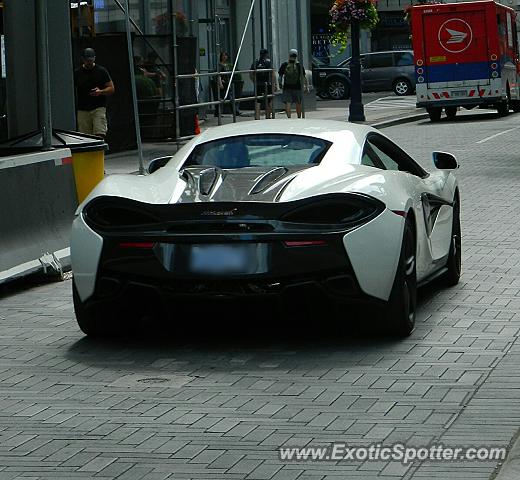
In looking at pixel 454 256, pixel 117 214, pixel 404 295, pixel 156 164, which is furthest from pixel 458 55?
pixel 117 214

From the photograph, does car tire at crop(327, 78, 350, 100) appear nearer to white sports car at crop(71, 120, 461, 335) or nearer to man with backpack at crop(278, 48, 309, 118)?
man with backpack at crop(278, 48, 309, 118)

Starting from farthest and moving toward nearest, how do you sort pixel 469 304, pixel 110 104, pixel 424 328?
pixel 110 104 → pixel 469 304 → pixel 424 328

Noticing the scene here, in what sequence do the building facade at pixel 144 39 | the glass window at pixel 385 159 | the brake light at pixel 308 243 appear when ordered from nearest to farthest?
1. the brake light at pixel 308 243
2. the glass window at pixel 385 159
3. the building facade at pixel 144 39

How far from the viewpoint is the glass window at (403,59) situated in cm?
5475

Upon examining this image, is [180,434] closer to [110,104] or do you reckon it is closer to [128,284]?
[128,284]

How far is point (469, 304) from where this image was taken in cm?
936

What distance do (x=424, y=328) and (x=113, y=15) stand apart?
1939 cm

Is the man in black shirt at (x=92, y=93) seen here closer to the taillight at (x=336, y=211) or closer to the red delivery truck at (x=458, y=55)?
the taillight at (x=336, y=211)

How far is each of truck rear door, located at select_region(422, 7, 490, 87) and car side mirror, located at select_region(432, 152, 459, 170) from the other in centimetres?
2857

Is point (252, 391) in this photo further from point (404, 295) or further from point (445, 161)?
point (445, 161)

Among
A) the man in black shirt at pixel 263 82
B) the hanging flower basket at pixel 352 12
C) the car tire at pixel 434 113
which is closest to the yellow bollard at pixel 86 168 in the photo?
the man in black shirt at pixel 263 82

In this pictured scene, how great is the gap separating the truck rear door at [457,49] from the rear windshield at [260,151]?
29635 millimetres

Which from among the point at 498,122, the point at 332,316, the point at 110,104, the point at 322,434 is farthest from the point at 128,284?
the point at 498,122

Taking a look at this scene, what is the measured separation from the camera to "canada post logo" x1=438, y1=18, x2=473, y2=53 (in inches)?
1497
